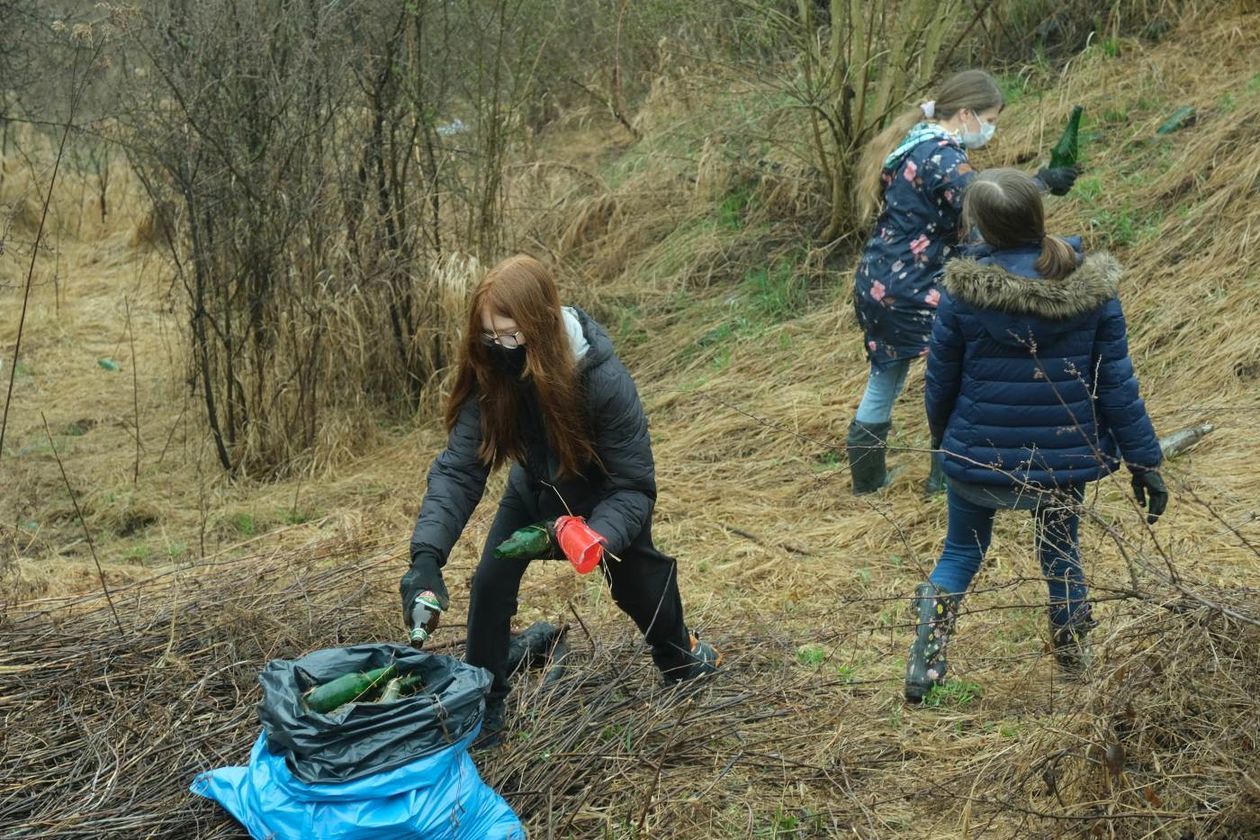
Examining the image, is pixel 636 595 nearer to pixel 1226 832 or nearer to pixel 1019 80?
pixel 1226 832

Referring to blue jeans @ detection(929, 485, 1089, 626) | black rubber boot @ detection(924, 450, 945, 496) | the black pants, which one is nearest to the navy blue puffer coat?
blue jeans @ detection(929, 485, 1089, 626)

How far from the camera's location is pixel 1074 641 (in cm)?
376

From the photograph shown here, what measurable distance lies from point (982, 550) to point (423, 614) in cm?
177

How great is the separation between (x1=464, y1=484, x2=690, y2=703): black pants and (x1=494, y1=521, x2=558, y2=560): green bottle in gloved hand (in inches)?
4.9

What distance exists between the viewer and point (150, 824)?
3.35 meters

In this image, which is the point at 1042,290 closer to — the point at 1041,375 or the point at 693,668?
the point at 1041,375

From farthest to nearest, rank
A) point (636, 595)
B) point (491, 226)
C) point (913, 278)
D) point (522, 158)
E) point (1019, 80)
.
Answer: point (522, 158) → point (1019, 80) → point (491, 226) → point (913, 278) → point (636, 595)

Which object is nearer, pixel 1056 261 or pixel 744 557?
pixel 1056 261

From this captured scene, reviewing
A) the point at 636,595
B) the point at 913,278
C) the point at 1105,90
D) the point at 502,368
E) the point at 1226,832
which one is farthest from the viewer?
the point at 1105,90

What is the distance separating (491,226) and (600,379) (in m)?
4.67

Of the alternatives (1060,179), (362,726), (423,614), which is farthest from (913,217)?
(362,726)

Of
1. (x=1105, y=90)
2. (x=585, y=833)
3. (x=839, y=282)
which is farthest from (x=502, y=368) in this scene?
(x=1105, y=90)

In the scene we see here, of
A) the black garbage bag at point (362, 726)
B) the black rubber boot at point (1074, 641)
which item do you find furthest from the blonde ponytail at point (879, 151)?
the black garbage bag at point (362, 726)

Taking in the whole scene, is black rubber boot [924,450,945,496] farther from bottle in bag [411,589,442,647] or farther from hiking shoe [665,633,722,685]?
bottle in bag [411,589,442,647]
